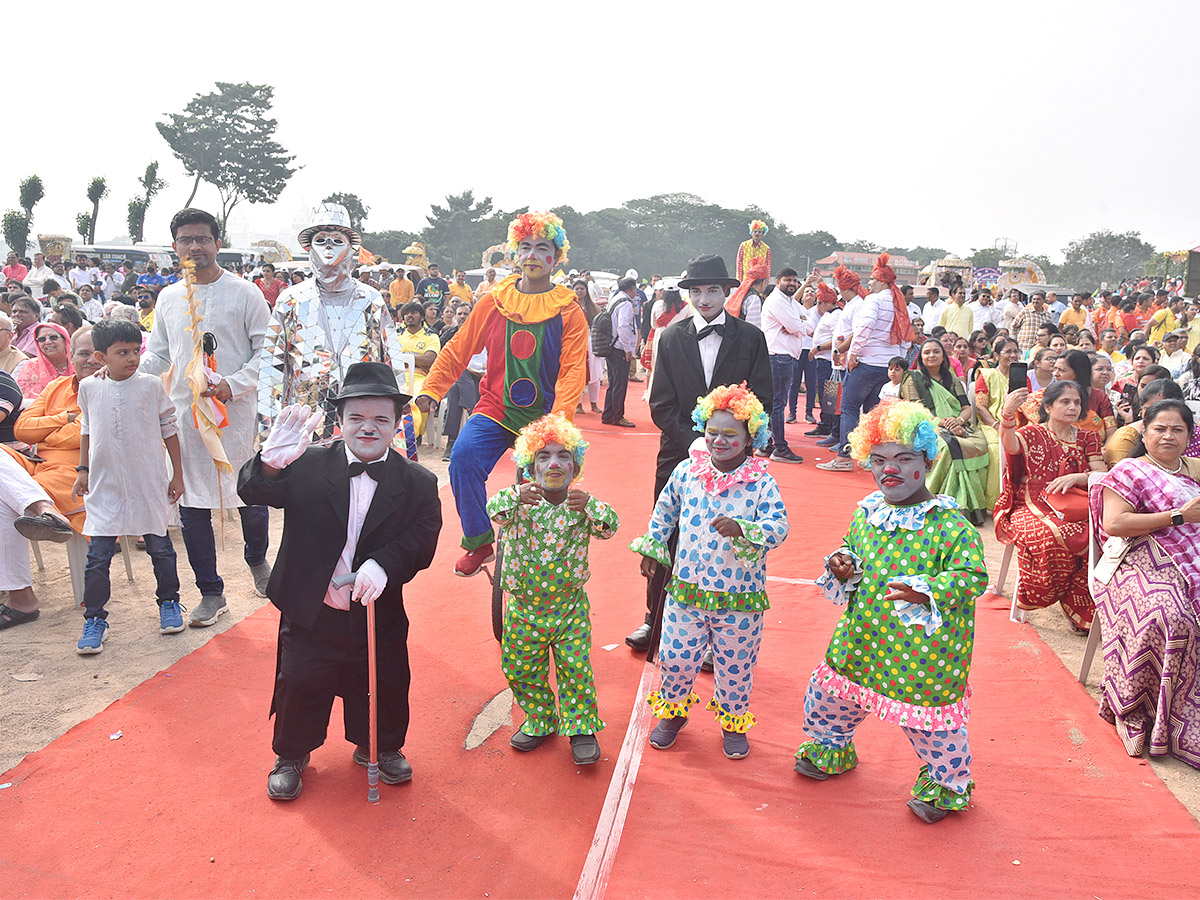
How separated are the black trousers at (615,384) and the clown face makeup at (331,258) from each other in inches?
309

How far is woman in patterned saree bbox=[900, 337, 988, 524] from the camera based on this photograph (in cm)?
758

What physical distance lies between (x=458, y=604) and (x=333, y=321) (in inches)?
77.4

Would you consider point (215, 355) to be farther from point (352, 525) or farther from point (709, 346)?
point (709, 346)

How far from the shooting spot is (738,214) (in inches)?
2697

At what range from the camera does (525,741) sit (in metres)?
3.75

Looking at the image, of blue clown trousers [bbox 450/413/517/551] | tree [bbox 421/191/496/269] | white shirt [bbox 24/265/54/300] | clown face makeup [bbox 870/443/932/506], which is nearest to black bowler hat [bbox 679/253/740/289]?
blue clown trousers [bbox 450/413/517/551]

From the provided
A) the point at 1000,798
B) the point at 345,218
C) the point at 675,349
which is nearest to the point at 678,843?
the point at 1000,798

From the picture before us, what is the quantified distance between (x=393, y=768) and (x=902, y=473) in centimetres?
237

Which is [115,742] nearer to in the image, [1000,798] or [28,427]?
[28,427]

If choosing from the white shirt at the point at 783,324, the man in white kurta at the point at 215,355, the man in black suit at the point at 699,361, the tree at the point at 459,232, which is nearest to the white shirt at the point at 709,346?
the man in black suit at the point at 699,361

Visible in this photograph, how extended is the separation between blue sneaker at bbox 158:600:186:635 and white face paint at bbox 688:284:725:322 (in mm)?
3467

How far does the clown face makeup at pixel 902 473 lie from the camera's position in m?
3.28

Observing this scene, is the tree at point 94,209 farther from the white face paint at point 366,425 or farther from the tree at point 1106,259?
the tree at point 1106,259

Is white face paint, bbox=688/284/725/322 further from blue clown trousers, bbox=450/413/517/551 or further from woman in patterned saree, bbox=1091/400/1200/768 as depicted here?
woman in patterned saree, bbox=1091/400/1200/768
